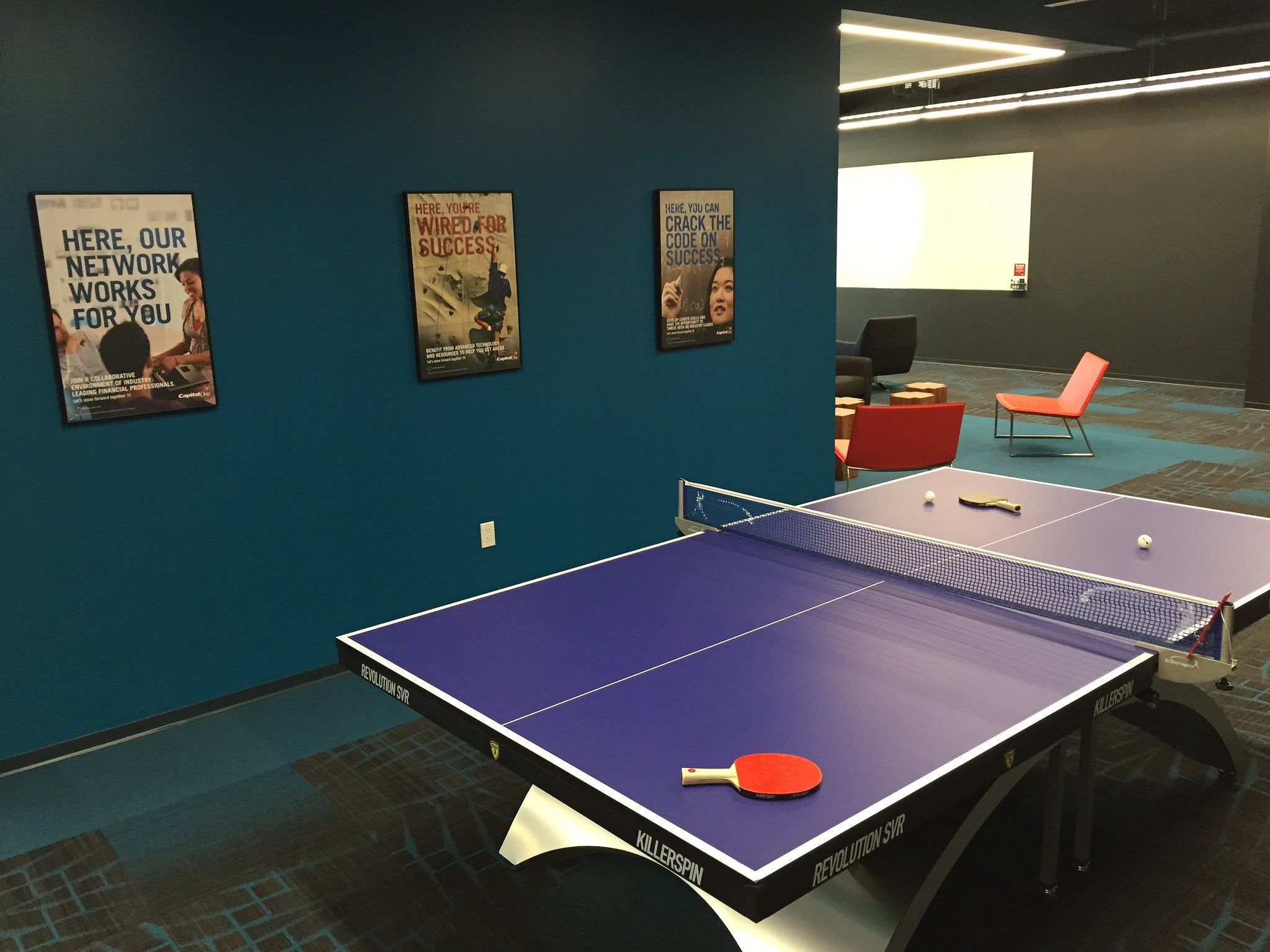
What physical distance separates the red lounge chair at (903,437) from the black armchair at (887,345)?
4.59m

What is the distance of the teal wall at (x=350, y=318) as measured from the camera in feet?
12.3

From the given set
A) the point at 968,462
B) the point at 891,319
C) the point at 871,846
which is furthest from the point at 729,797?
the point at 891,319

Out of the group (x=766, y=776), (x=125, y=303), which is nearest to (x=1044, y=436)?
(x=125, y=303)

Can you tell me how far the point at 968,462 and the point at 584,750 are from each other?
6.67 m

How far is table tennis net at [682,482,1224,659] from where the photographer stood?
2.62m

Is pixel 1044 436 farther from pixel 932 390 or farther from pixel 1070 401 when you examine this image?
pixel 932 390

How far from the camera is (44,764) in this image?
388 centimetres

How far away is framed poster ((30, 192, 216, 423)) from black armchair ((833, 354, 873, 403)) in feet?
22.3

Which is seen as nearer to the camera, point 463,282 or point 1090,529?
point 1090,529

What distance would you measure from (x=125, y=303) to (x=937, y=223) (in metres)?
11.5

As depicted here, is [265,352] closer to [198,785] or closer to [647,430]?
[198,785]

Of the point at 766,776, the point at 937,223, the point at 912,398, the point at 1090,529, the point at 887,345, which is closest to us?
the point at 766,776

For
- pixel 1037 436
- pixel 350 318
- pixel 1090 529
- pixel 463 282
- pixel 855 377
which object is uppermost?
pixel 463 282

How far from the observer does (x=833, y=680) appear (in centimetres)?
245
